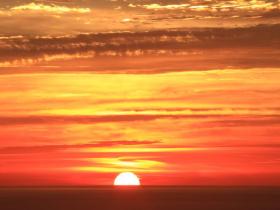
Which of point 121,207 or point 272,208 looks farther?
point 121,207

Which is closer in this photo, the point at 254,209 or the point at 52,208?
the point at 254,209

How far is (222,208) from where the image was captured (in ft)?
162

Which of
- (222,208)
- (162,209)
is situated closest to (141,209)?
(162,209)

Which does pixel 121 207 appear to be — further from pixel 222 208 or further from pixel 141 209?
pixel 222 208

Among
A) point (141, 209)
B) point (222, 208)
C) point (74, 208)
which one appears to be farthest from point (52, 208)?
point (222, 208)

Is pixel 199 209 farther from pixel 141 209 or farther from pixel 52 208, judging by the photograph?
pixel 52 208

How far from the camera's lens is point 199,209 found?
49.5m

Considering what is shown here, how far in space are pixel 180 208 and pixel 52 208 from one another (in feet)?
22.1

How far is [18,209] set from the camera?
48.6 m

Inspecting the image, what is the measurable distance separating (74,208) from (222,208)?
7639mm

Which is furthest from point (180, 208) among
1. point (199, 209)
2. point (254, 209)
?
point (254, 209)

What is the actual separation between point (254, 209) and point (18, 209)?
1189 centimetres

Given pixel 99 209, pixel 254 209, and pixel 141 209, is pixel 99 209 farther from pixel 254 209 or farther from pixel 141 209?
pixel 254 209

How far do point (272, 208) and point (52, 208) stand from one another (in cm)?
1151
